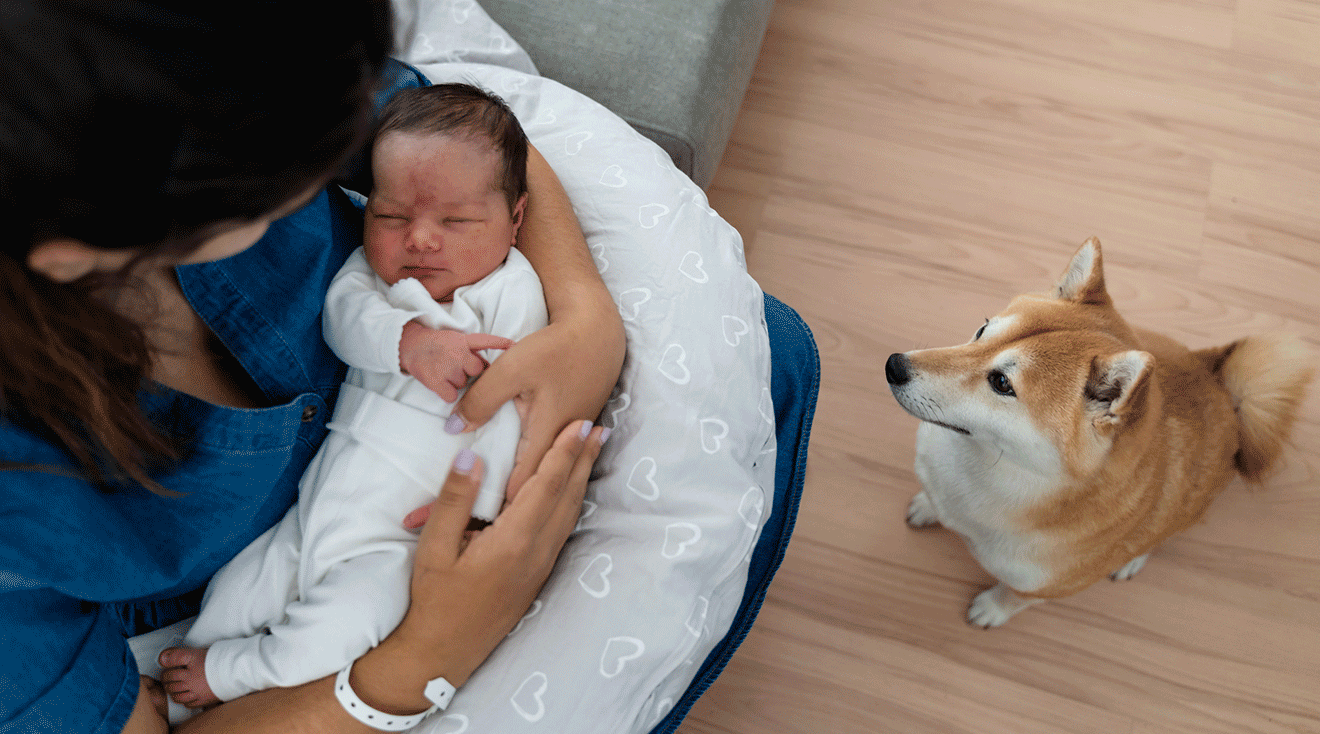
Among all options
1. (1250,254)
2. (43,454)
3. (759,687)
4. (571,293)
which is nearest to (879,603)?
(759,687)

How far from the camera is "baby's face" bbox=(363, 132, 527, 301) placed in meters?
0.88

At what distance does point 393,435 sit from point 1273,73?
222 cm

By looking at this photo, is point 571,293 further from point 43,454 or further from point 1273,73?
point 1273,73

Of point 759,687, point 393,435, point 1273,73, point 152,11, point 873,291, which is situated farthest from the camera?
point 1273,73

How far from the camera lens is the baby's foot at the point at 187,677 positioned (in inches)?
28.8

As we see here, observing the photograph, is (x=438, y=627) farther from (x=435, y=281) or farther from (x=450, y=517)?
(x=435, y=281)

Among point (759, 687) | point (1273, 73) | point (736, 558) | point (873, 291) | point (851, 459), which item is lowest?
point (759, 687)

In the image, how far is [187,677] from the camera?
73 cm

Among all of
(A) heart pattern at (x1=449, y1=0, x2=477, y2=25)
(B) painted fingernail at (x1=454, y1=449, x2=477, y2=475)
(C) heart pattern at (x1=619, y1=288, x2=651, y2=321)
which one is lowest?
(B) painted fingernail at (x1=454, y1=449, x2=477, y2=475)

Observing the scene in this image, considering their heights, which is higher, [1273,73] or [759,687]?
[1273,73]

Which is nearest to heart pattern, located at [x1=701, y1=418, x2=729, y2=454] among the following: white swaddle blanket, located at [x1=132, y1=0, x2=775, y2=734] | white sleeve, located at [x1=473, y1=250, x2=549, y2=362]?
white swaddle blanket, located at [x1=132, y1=0, x2=775, y2=734]

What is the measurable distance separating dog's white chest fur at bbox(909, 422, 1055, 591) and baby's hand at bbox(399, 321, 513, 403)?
74cm

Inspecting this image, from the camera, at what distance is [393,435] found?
2.64ft

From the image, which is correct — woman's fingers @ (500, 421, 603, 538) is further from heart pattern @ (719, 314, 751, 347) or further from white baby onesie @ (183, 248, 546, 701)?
heart pattern @ (719, 314, 751, 347)
